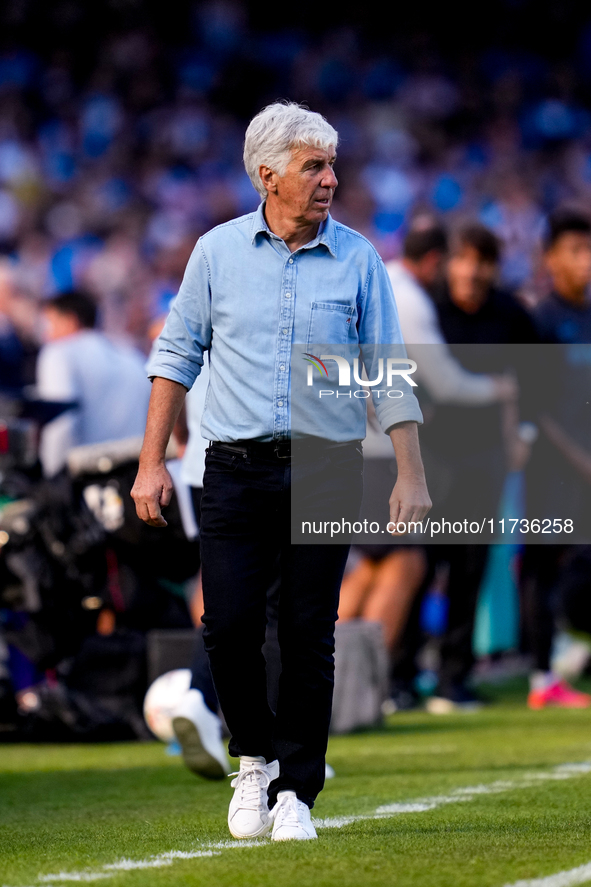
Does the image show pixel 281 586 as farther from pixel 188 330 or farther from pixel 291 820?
pixel 188 330

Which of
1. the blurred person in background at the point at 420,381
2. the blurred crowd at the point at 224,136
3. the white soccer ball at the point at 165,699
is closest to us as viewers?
the white soccer ball at the point at 165,699

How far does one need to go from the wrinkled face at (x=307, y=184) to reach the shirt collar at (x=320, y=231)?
0.04m

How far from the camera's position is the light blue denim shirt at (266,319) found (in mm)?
3373

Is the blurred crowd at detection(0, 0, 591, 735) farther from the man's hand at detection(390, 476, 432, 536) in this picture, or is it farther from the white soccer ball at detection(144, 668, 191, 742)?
the man's hand at detection(390, 476, 432, 536)

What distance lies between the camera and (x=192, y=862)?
119 inches

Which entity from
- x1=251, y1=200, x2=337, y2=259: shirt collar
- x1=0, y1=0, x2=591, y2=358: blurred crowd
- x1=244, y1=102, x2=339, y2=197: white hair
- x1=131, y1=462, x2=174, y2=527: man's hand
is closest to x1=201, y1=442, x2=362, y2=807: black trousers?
x1=131, y1=462, x2=174, y2=527: man's hand

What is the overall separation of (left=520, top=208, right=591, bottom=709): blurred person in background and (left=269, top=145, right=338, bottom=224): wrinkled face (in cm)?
381

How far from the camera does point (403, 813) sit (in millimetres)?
3840

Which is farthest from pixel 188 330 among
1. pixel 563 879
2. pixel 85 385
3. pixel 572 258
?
pixel 85 385

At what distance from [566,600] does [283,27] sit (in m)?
14.3

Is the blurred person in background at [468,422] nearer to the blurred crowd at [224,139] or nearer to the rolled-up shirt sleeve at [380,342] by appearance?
the rolled-up shirt sleeve at [380,342]

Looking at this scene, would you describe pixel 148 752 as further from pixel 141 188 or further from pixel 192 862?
pixel 141 188

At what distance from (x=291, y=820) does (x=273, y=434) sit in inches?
34.9

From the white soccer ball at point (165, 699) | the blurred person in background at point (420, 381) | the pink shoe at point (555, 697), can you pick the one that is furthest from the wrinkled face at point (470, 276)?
the white soccer ball at point (165, 699)
